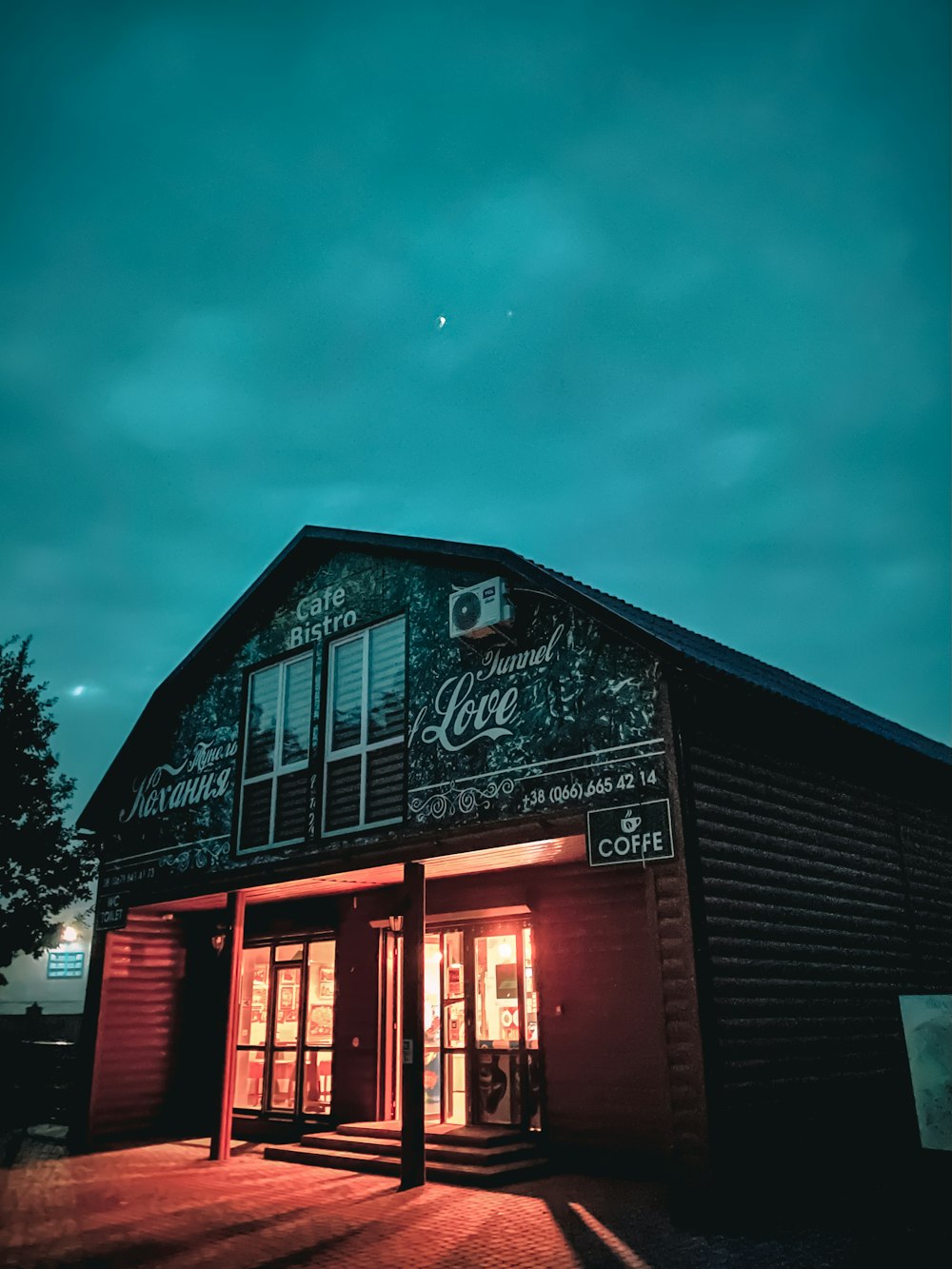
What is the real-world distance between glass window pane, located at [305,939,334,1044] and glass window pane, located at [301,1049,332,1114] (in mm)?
191

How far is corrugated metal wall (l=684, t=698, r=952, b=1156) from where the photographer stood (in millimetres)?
8180

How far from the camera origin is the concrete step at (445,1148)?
9.80 metres

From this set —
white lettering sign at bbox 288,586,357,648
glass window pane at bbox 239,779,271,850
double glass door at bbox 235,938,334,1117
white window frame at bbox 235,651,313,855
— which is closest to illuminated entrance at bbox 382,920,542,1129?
double glass door at bbox 235,938,334,1117

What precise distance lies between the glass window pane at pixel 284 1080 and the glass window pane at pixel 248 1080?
367 millimetres

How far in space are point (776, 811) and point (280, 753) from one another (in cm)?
668

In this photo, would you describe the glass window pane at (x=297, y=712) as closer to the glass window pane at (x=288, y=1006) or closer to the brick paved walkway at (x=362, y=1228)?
the glass window pane at (x=288, y=1006)

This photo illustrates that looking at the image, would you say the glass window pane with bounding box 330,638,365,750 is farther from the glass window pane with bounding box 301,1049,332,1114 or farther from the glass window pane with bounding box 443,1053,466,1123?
the glass window pane with bounding box 301,1049,332,1114

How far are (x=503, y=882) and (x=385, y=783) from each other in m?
1.90

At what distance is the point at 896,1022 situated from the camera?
1102cm

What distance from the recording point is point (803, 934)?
31.6 ft

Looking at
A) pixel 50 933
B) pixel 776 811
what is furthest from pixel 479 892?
pixel 50 933

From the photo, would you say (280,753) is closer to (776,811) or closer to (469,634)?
(469,634)

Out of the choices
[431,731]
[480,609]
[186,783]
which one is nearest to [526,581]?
[480,609]

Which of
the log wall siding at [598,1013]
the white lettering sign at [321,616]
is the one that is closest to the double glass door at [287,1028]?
the log wall siding at [598,1013]
